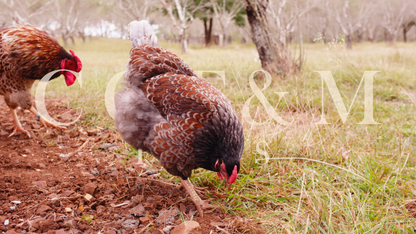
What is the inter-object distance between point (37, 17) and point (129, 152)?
98.3ft

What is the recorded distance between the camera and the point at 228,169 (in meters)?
1.84

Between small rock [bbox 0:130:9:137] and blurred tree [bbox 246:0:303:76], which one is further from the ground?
blurred tree [bbox 246:0:303:76]

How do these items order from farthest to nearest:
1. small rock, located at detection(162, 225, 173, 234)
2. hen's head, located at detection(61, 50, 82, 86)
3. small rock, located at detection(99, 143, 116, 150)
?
1. hen's head, located at detection(61, 50, 82, 86)
2. small rock, located at detection(99, 143, 116, 150)
3. small rock, located at detection(162, 225, 173, 234)

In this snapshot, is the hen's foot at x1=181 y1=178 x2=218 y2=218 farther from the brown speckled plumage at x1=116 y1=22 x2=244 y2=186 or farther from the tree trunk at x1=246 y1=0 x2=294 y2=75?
the tree trunk at x1=246 y1=0 x2=294 y2=75

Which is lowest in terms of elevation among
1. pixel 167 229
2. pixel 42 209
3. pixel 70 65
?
pixel 167 229

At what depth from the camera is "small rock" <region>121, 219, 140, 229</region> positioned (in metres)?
1.80

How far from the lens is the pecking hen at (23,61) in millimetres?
2959

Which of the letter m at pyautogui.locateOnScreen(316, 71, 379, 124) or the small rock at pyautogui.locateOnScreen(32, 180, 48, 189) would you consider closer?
the small rock at pyautogui.locateOnScreen(32, 180, 48, 189)

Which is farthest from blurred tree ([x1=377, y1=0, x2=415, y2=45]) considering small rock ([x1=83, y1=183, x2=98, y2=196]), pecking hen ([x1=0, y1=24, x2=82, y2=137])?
small rock ([x1=83, y1=183, x2=98, y2=196])

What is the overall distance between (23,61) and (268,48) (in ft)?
13.0

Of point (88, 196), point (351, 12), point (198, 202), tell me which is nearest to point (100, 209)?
point (88, 196)

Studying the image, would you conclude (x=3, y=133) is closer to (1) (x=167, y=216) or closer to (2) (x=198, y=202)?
(1) (x=167, y=216)

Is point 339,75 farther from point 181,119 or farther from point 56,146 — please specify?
point 56,146

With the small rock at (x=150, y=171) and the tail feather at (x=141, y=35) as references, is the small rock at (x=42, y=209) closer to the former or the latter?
the small rock at (x=150, y=171)
